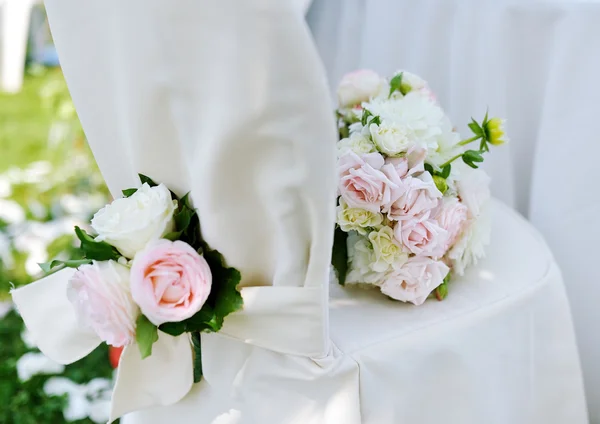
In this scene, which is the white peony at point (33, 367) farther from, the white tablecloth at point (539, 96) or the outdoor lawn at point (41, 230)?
the white tablecloth at point (539, 96)

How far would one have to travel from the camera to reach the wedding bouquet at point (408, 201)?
2.28ft

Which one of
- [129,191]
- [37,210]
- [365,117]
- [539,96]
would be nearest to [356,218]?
[365,117]

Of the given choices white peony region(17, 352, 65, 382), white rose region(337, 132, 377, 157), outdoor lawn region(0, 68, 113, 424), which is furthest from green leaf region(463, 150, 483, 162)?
white peony region(17, 352, 65, 382)

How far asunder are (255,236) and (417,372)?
0.25m

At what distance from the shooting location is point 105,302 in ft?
1.84

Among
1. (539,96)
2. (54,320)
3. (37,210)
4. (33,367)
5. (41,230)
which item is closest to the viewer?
(54,320)

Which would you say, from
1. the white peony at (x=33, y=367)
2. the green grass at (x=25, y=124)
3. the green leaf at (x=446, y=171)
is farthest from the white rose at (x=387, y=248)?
the green grass at (x=25, y=124)

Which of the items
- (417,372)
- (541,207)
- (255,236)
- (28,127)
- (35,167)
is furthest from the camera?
(28,127)

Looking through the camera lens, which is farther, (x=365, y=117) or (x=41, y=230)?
(x=41, y=230)

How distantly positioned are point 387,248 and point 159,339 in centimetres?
27

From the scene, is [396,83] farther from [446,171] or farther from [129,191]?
[129,191]

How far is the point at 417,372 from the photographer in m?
0.69

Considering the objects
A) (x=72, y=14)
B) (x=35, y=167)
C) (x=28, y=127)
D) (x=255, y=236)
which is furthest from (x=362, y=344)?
(x=28, y=127)

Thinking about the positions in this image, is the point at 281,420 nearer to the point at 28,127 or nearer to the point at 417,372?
the point at 417,372
